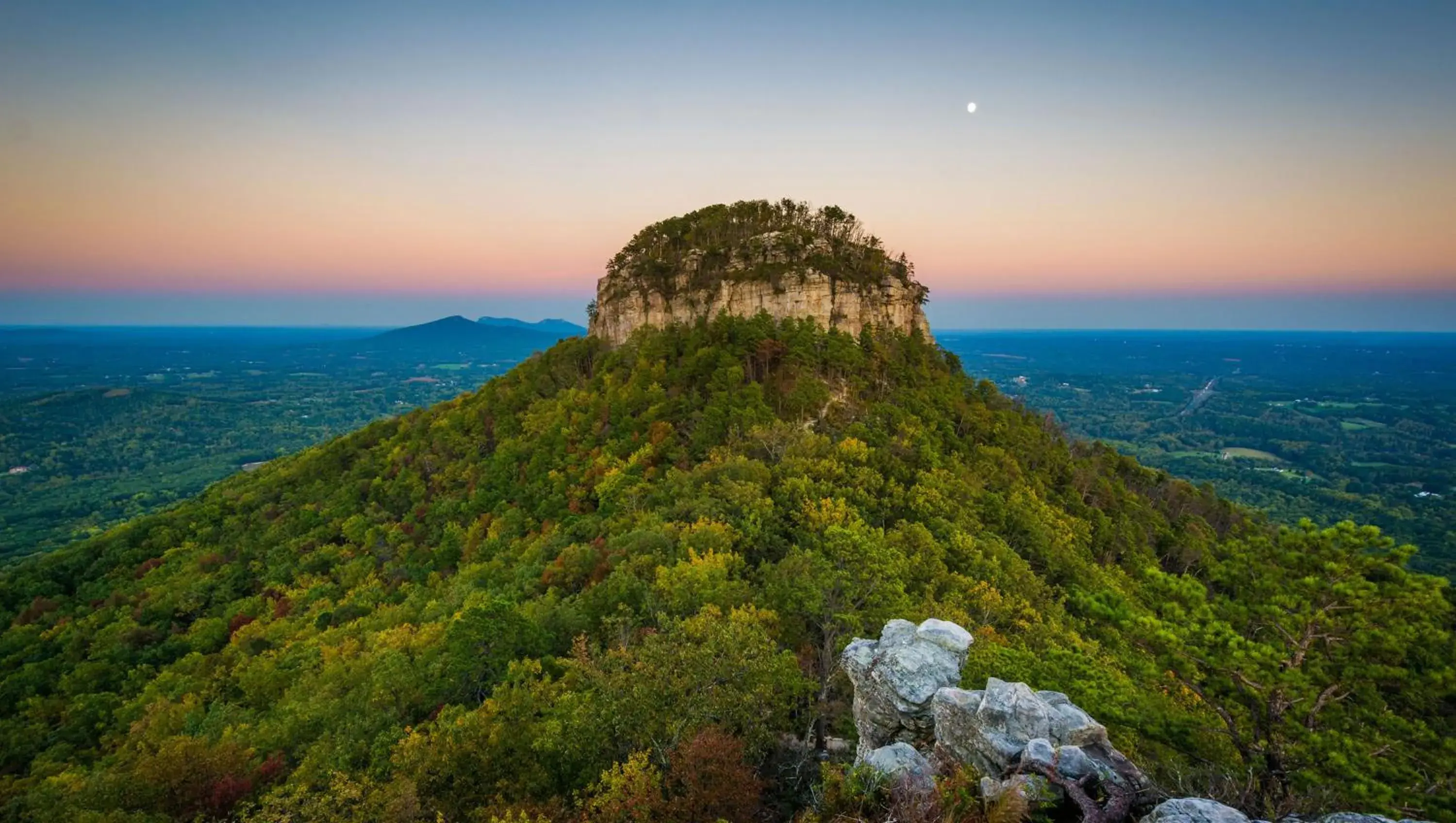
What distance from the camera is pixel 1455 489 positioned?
552 ft

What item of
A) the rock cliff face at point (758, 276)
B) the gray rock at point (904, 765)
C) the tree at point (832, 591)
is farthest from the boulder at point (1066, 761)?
the rock cliff face at point (758, 276)

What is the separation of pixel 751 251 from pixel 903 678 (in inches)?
2524

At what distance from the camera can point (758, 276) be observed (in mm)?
72750

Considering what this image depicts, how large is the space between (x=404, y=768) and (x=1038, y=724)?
2167 centimetres

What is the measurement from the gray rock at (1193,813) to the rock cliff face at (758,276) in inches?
2461

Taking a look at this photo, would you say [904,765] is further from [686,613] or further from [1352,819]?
[686,613]

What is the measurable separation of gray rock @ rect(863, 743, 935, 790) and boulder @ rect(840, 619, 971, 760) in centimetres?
159

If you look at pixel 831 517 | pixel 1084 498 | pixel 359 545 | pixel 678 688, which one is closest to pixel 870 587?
pixel 831 517

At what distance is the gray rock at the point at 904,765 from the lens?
14.6 m

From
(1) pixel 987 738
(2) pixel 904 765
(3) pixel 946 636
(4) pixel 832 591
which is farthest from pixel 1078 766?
(4) pixel 832 591

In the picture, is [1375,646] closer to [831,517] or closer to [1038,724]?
[1038,724]

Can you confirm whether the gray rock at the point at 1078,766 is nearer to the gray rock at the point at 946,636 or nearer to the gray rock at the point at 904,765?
the gray rock at the point at 904,765

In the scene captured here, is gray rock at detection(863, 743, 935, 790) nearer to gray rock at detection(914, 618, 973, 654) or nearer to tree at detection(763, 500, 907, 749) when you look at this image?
gray rock at detection(914, 618, 973, 654)

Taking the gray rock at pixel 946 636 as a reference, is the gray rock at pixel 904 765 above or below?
below
